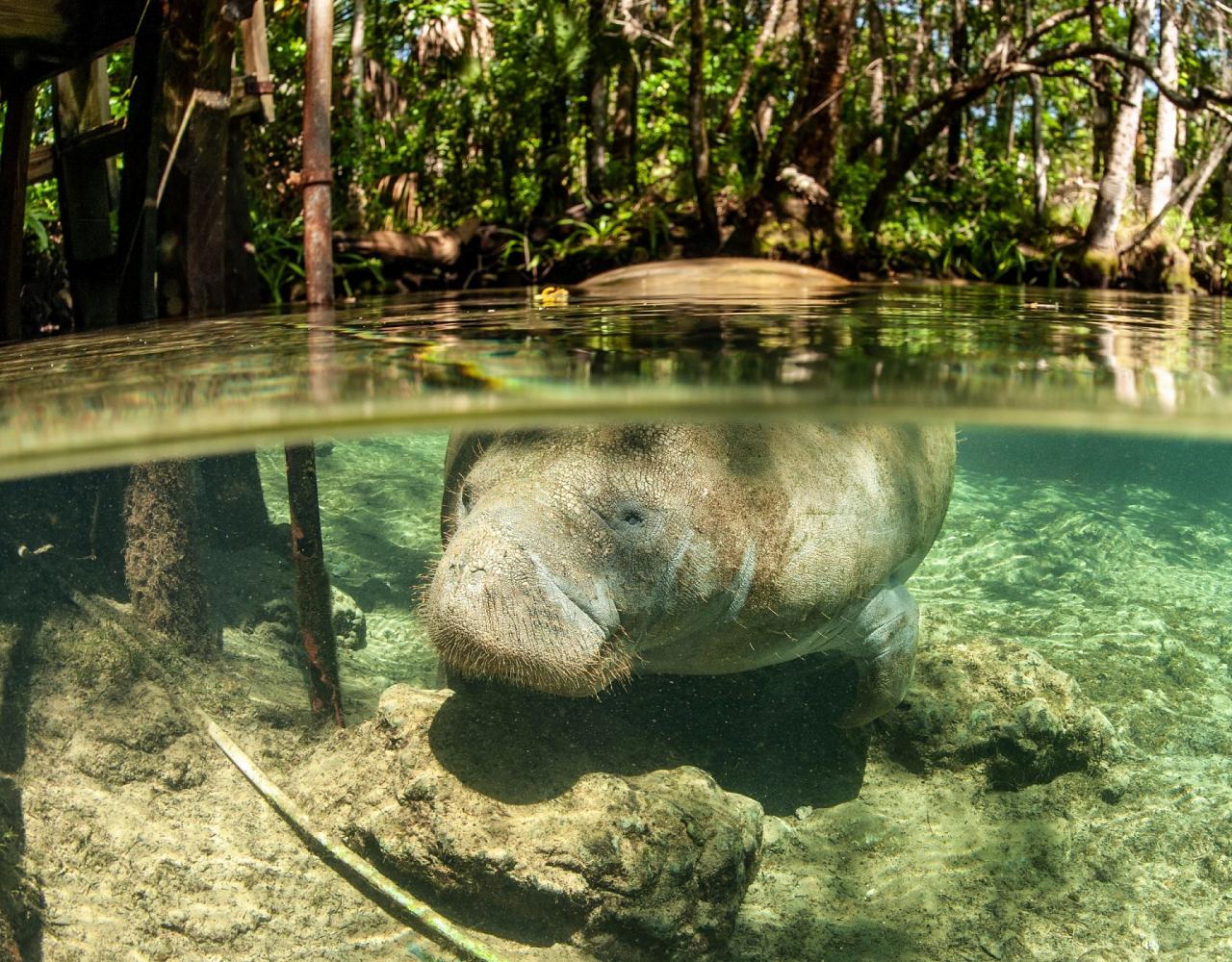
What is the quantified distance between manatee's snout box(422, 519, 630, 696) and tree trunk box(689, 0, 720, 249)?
275 inches

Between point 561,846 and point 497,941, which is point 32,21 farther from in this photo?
point 497,941

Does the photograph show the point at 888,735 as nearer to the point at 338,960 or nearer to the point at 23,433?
the point at 338,960

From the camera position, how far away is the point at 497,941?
3.53 meters

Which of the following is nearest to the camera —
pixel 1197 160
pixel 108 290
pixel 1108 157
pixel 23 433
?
pixel 23 433

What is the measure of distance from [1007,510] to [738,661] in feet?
17.4

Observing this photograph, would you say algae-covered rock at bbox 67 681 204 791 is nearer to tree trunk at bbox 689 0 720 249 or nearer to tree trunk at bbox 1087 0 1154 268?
tree trunk at bbox 689 0 720 249

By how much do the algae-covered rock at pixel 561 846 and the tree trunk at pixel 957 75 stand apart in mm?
8488

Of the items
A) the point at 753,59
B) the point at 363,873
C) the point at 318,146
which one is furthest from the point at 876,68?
the point at 363,873

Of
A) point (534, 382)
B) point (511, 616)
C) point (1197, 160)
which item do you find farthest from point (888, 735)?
point (1197, 160)

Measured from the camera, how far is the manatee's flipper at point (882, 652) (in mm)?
4387

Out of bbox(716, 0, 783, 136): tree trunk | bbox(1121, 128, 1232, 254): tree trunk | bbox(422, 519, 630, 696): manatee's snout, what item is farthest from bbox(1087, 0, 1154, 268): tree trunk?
bbox(422, 519, 630, 696): manatee's snout

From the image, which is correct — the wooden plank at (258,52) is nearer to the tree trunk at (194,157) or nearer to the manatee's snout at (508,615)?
the tree trunk at (194,157)

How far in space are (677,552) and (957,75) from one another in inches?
347

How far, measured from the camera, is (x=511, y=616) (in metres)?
3.17
